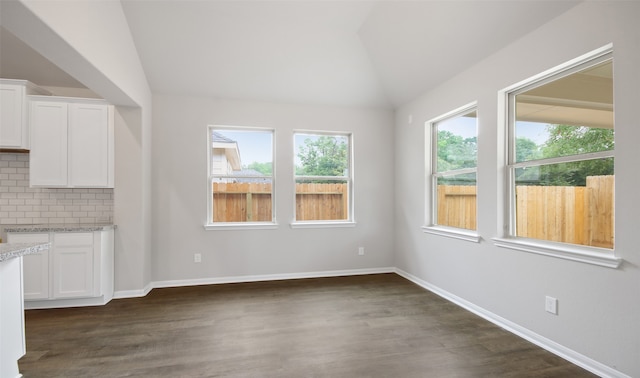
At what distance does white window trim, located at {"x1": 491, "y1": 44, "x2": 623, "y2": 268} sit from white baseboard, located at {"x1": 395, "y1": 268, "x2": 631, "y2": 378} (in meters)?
Result: 0.69

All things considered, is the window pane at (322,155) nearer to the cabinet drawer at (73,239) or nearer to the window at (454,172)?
the window at (454,172)

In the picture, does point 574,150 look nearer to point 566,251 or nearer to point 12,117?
point 566,251

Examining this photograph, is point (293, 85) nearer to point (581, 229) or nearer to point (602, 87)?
point (602, 87)

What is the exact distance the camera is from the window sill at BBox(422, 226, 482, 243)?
3.24 metres

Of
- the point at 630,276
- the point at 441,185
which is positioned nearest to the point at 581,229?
the point at 630,276

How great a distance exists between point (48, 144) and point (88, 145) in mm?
382

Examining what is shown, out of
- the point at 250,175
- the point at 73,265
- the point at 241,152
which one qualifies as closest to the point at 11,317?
the point at 73,265

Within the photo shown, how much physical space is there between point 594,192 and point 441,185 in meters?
1.79

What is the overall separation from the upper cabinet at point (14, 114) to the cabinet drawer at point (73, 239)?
3.51ft

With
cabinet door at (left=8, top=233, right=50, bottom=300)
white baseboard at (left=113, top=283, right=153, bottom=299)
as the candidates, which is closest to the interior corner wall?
white baseboard at (left=113, top=283, right=153, bottom=299)

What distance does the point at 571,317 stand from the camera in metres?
2.27

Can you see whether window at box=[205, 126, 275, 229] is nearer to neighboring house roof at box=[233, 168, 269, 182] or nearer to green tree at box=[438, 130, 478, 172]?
neighboring house roof at box=[233, 168, 269, 182]

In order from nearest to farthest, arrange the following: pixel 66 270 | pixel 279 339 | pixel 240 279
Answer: pixel 279 339
pixel 66 270
pixel 240 279

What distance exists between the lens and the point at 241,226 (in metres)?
4.33
